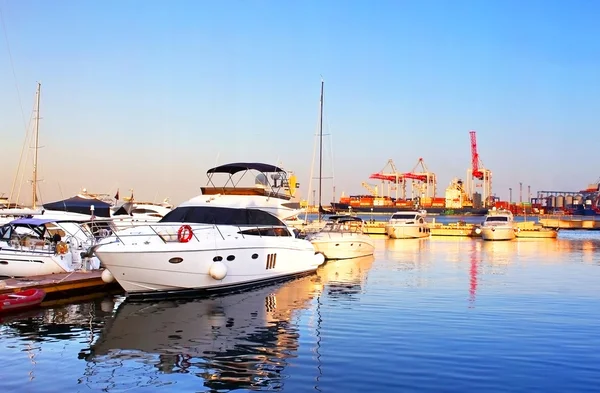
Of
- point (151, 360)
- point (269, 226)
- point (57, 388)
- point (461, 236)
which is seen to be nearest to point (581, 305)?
point (269, 226)

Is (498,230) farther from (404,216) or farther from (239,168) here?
(239,168)

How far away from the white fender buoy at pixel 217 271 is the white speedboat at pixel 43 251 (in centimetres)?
546

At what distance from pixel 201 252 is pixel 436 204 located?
7021 inches

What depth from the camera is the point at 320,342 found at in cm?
1305

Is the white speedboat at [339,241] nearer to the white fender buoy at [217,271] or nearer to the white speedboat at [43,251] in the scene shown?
the white speedboat at [43,251]

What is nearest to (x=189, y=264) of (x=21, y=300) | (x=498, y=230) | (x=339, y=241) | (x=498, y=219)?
(x=21, y=300)

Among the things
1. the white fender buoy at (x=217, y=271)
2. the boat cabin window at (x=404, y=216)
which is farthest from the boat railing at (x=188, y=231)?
the boat cabin window at (x=404, y=216)

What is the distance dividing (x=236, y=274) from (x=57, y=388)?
34.7 ft

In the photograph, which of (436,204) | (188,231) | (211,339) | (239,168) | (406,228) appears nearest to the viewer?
(211,339)

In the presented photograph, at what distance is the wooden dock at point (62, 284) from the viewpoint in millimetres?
17734

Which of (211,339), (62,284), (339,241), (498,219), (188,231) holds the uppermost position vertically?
(188,231)

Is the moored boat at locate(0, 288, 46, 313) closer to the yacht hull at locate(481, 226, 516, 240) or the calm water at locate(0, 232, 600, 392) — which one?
the calm water at locate(0, 232, 600, 392)

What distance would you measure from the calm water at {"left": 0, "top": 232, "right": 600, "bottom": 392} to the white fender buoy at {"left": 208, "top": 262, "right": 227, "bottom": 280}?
0.69m

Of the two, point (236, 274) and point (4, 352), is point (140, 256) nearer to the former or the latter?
point (236, 274)
